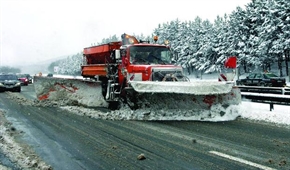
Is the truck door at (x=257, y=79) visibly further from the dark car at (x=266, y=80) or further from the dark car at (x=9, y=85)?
the dark car at (x=9, y=85)

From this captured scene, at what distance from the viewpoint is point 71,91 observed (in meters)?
12.4

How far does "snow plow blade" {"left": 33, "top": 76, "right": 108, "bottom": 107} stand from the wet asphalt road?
9.09ft

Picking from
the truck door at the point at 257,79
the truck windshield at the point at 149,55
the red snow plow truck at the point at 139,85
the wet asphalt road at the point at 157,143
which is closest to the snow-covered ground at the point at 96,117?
the wet asphalt road at the point at 157,143

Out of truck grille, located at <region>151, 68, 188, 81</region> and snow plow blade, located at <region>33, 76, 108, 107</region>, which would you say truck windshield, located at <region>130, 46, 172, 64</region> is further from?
snow plow blade, located at <region>33, 76, 108, 107</region>

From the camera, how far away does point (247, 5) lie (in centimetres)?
4903

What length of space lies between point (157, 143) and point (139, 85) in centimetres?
302

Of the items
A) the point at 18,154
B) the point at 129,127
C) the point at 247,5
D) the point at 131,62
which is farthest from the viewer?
the point at 247,5

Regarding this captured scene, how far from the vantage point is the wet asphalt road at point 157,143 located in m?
4.81

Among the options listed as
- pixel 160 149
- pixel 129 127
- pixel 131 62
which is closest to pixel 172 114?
pixel 129 127

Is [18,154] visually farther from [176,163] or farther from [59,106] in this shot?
[59,106]

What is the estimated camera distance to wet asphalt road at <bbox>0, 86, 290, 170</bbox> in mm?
4809

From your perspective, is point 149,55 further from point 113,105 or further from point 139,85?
point 139,85

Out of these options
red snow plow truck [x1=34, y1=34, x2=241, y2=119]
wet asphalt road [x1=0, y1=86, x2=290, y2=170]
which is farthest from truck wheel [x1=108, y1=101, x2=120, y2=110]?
wet asphalt road [x1=0, y1=86, x2=290, y2=170]

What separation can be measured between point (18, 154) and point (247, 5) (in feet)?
161
